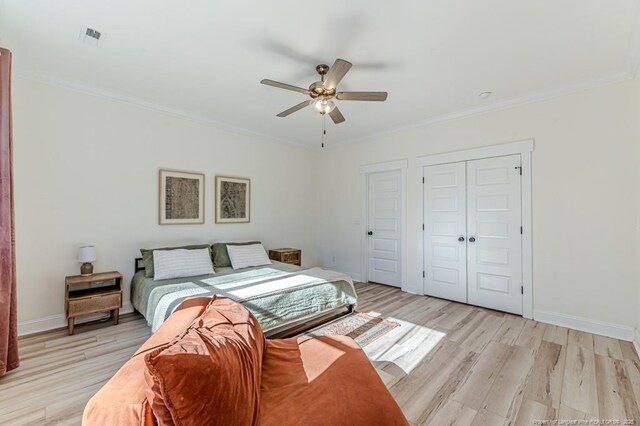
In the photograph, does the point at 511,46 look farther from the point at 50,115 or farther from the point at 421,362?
the point at 50,115

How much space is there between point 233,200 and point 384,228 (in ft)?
8.65

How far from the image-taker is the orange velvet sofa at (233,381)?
0.81 m

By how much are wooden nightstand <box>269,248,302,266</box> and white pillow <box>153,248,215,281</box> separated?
54.2 inches

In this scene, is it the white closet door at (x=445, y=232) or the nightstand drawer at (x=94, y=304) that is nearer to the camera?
the nightstand drawer at (x=94, y=304)

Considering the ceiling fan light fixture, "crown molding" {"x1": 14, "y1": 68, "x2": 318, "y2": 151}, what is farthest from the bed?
"crown molding" {"x1": 14, "y1": 68, "x2": 318, "y2": 151}

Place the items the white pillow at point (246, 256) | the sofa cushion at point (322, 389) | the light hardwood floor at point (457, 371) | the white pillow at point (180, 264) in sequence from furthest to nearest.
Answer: the white pillow at point (246, 256)
the white pillow at point (180, 264)
the light hardwood floor at point (457, 371)
the sofa cushion at point (322, 389)

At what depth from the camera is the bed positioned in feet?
8.39

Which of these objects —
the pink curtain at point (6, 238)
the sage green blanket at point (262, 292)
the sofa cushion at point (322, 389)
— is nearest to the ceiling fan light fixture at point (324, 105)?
the sage green blanket at point (262, 292)

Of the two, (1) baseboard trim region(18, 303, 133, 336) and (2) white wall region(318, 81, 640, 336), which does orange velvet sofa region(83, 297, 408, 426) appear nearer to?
(1) baseboard trim region(18, 303, 133, 336)

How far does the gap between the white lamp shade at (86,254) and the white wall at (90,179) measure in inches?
9.3

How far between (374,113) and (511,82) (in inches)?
63.4

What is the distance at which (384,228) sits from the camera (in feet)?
16.3

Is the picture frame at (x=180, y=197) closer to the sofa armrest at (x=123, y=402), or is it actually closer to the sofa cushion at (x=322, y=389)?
the sofa cushion at (x=322, y=389)

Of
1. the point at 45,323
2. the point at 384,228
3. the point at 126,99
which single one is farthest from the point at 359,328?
the point at 126,99
